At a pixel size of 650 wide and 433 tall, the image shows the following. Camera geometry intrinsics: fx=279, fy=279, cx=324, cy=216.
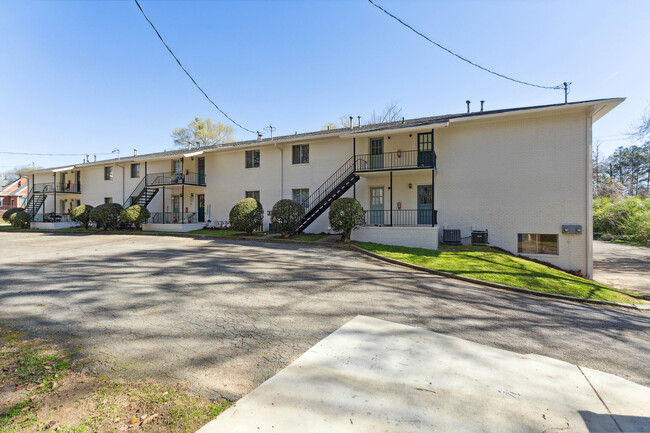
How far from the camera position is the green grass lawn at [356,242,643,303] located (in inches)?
316

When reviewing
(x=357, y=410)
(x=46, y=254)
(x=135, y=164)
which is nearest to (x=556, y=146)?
(x=357, y=410)

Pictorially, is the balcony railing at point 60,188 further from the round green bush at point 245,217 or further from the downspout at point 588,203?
the downspout at point 588,203

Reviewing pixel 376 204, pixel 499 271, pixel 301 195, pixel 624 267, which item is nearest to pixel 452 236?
pixel 376 204

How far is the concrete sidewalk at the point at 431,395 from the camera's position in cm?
211

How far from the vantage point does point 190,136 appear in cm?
3669

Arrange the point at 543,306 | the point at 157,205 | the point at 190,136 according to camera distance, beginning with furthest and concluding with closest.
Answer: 1. the point at 190,136
2. the point at 157,205
3. the point at 543,306

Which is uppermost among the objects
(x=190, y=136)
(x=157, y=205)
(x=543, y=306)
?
(x=190, y=136)

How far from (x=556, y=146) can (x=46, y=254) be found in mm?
21134

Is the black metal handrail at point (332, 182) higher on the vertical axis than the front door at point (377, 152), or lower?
lower

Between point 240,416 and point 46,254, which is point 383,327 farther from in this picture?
point 46,254

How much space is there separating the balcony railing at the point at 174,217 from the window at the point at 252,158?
19.7 ft

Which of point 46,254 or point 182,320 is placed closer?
point 182,320

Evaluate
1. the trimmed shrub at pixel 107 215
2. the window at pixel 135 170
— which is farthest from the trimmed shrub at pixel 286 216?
the window at pixel 135 170

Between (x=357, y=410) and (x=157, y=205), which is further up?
(x=157, y=205)
